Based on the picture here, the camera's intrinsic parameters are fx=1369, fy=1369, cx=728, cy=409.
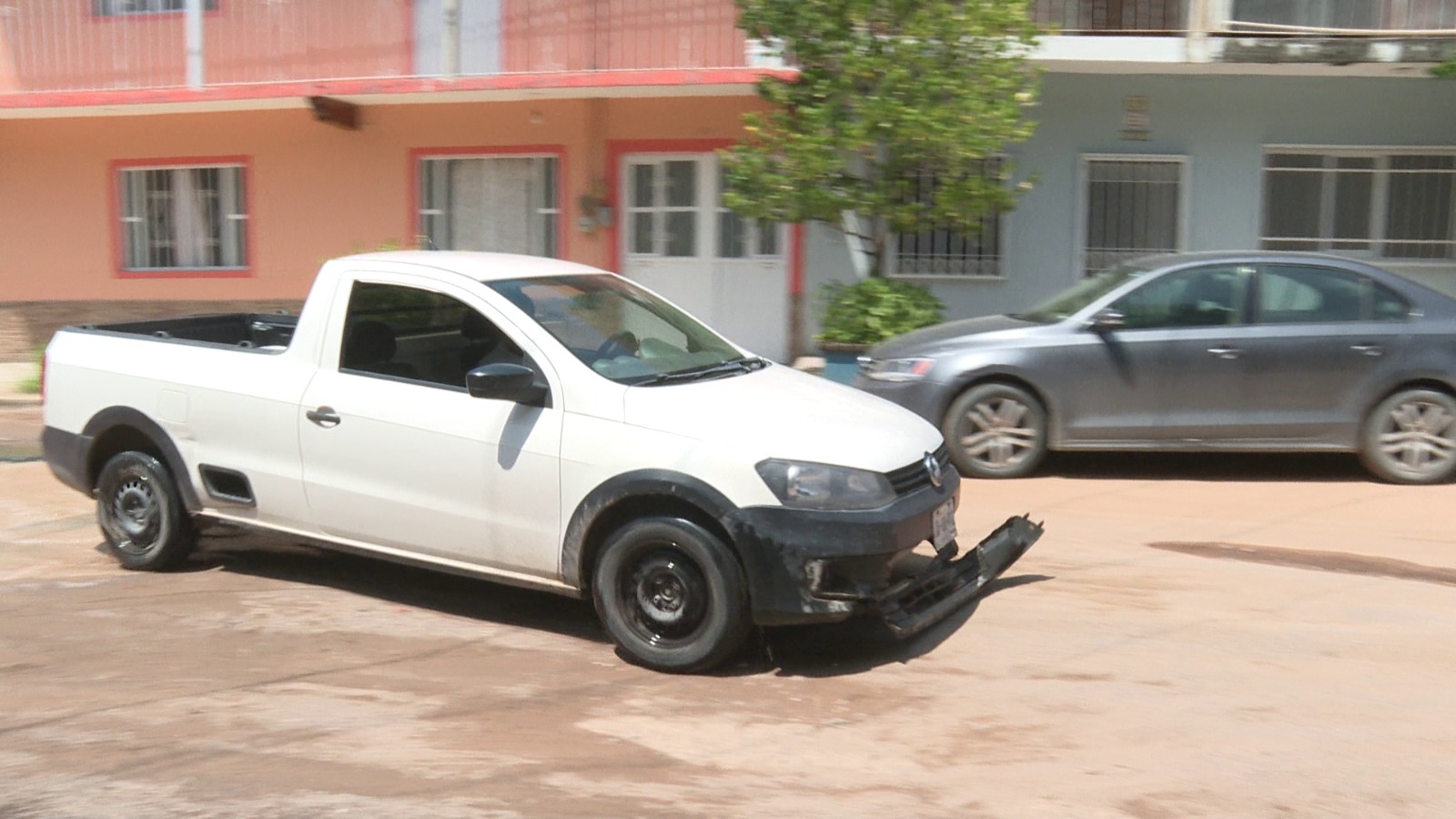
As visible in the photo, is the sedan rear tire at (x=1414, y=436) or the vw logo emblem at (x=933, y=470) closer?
the vw logo emblem at (x=933, y=470)

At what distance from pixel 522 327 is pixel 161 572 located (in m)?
2.61

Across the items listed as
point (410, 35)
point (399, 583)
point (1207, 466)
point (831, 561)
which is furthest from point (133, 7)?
point (831, 561)

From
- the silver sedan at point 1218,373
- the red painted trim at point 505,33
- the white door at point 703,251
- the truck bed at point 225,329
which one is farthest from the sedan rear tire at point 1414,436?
the red painted trim at point 505,33

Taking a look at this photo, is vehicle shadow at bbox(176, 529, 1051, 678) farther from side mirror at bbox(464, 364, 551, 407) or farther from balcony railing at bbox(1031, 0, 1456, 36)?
balcony railing at bbox(1031, 0, 1456, 36)

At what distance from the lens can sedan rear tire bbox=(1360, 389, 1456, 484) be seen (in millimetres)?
9016

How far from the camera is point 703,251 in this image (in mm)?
14672

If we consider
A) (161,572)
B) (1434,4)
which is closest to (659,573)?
(161,572)

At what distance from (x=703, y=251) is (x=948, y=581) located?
9302 millimetres

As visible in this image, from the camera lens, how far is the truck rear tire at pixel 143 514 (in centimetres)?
678

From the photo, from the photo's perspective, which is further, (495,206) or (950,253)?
(495,206)

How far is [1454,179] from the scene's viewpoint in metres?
13.5

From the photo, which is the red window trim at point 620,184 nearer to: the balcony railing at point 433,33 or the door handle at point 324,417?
the balcony railing at point 433,33

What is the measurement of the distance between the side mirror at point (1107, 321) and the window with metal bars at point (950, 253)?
183 inches

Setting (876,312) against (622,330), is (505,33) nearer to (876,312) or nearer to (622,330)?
(876,312)
